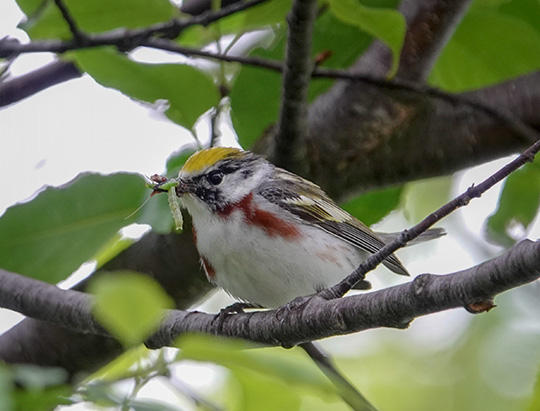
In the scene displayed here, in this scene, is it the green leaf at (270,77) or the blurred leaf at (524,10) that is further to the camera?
the blurred leaf at (524,10)

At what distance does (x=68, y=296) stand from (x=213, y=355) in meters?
1.91

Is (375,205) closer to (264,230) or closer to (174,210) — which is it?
(264,230)

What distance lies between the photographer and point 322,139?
148 inches

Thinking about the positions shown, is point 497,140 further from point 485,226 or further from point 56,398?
point 56,398

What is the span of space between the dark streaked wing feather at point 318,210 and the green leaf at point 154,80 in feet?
2.79

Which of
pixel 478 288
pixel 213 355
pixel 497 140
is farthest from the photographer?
pixel 497 140

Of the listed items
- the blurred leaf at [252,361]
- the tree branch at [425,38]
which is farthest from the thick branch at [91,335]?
the blurred leaf at [252,361]

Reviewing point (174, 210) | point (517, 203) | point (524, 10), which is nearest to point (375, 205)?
point (517, 203)

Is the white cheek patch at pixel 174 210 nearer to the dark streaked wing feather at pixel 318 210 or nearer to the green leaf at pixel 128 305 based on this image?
the dark streaked wing feather at pixel 318 210

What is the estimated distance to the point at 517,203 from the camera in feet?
11.5

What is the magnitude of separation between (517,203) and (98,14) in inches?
77.2

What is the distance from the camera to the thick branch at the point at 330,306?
1.75 meters

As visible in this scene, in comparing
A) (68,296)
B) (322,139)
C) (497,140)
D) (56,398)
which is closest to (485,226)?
(497,140)

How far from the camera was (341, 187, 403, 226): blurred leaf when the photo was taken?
393cm
